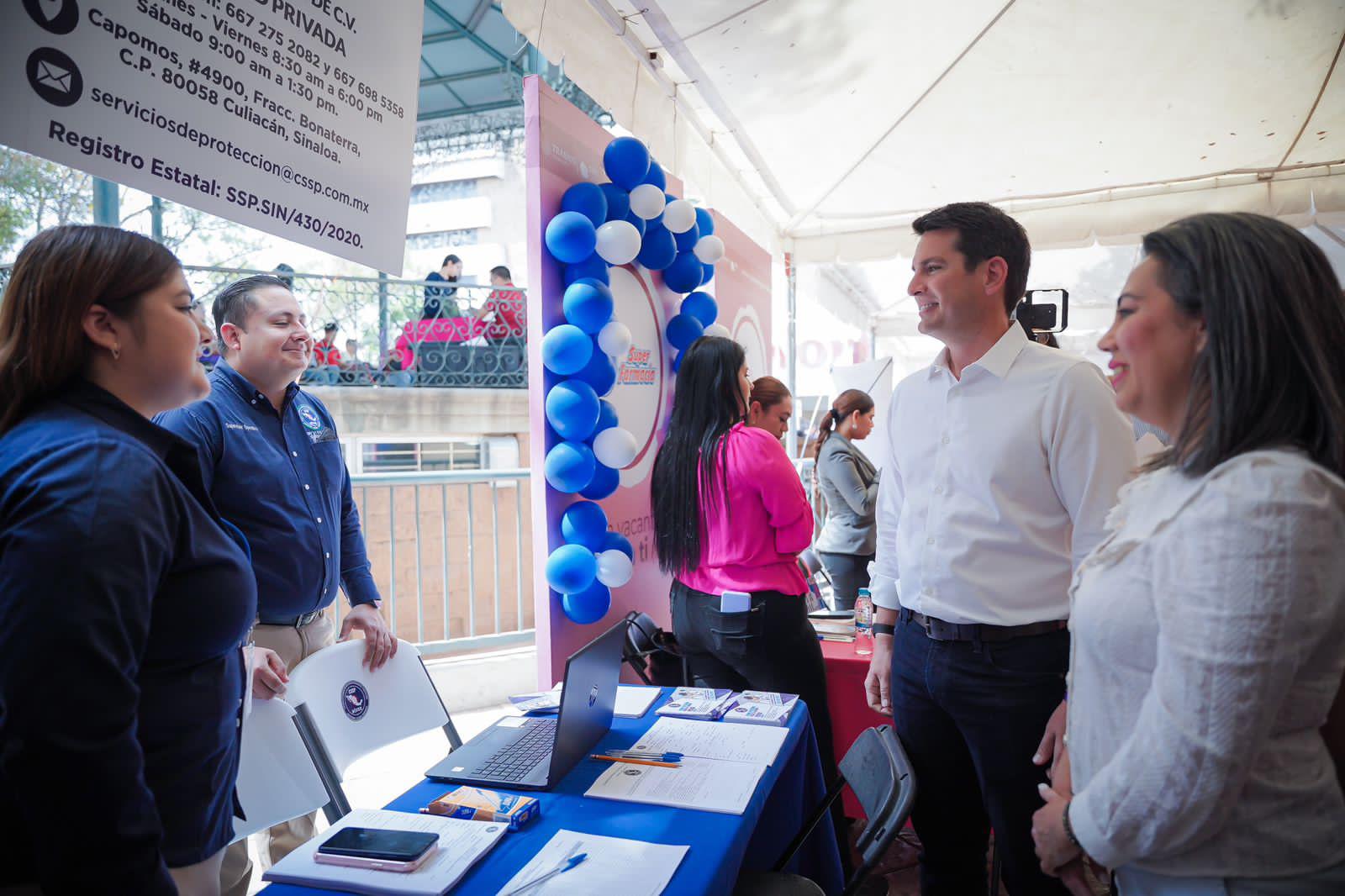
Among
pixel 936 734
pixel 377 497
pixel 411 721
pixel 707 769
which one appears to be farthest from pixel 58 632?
pixel 377 497

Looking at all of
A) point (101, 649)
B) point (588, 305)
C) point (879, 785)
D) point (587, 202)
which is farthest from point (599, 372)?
point (101, 649)

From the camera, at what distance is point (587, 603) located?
2.56m

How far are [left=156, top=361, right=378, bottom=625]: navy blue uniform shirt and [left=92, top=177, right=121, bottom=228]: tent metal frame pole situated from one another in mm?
412

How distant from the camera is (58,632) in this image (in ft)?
2.74

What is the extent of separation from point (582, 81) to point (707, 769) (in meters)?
2.26

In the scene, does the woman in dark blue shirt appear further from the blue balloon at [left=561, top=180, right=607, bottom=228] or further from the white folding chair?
the blue balloon at [left=561, top=180, right=607, bottom=228]

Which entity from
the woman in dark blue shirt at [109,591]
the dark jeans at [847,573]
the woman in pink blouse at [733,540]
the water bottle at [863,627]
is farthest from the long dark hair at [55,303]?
the dark jeans at [847,573]

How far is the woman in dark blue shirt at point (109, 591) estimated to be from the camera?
0.84 metres

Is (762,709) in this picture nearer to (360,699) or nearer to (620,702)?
(620,702)

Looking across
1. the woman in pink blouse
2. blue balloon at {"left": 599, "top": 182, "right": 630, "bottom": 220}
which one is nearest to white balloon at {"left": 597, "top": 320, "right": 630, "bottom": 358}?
the woman in pink blouse

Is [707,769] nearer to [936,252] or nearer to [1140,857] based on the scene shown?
[1140,857]

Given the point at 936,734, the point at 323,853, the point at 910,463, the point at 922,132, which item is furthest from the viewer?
the point at 922,132

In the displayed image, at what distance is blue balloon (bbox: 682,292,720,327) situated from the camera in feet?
11.2

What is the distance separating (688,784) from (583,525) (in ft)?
4.14
